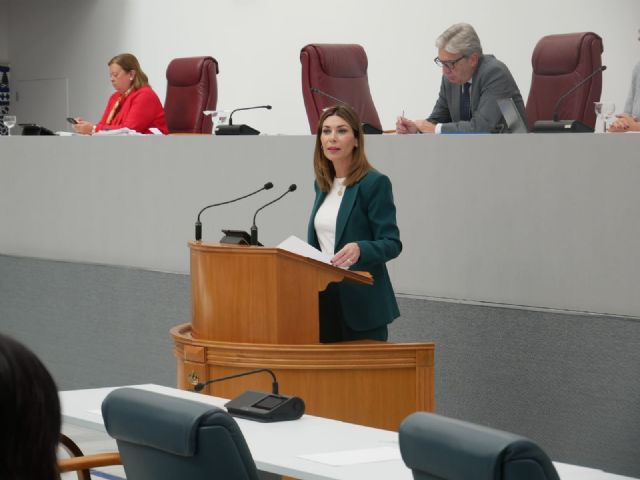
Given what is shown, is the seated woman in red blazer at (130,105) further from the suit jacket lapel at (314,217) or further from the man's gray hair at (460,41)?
the suit jacket lapel at (314,217)

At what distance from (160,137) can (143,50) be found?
17.2 ft

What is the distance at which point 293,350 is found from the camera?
3.68 m

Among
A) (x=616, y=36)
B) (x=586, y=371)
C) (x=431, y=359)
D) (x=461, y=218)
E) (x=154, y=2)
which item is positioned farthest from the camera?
(x=154, y=2)

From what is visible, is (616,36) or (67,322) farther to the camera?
(616,36)

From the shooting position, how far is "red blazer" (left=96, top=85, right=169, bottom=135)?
6934mm

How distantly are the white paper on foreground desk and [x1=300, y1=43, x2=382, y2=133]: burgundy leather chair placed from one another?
153 inches

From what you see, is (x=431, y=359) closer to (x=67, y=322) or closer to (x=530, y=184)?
(x=530, y=184)

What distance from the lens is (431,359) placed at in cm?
376

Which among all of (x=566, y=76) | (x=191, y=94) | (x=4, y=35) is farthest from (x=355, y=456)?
(x=4, y=35)

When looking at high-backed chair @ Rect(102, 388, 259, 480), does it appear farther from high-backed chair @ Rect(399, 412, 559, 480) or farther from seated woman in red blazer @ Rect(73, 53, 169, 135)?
seated woman in red blazer @ Rect(73, 53, 169, 135)

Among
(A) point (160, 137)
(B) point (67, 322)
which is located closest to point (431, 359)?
(A) point (160, 137)

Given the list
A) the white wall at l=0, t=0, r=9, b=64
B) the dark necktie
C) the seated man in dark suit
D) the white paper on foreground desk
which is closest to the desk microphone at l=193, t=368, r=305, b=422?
the white paper on foreground desk

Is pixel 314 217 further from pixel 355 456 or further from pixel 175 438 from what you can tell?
pixel 175 438

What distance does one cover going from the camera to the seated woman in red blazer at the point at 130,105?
6.94 metres
